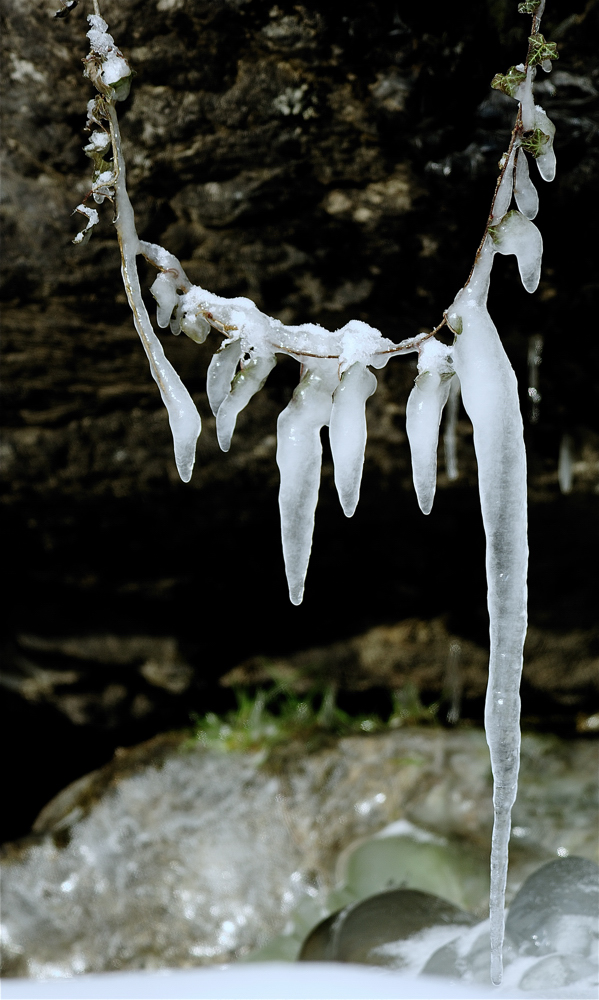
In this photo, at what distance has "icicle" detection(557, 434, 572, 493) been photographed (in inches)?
118

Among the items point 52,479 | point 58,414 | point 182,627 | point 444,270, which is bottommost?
point 182,627

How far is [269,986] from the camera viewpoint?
2.22 metres

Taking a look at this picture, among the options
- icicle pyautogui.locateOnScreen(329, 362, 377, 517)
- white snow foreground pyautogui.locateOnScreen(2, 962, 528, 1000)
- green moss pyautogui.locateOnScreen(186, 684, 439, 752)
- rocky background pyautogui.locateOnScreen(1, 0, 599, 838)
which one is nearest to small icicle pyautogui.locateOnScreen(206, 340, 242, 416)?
icicle pyautogui.locateOnScreen(329, 362, 377, 517)

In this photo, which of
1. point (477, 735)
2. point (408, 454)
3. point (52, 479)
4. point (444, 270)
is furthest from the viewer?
point (477, 735)

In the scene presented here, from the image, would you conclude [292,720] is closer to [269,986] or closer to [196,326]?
[269,986]

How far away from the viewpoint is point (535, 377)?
275 cm

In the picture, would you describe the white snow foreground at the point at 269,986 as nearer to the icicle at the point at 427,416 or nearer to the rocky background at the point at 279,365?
the icicle at the point at 427,416

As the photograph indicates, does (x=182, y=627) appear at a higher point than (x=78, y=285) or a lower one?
lower

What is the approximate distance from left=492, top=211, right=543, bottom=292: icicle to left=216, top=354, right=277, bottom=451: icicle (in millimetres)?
619

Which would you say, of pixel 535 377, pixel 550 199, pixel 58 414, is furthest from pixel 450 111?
pixel 58 414

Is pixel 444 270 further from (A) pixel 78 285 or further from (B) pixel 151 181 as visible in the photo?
(A) pixel 78 285

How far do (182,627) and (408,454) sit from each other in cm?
181

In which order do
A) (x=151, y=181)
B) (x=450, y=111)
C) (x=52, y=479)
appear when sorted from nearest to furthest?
(x=450, y=111)
(x=151, y=181)
(x=52, y=479)

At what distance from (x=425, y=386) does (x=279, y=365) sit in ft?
3.65
